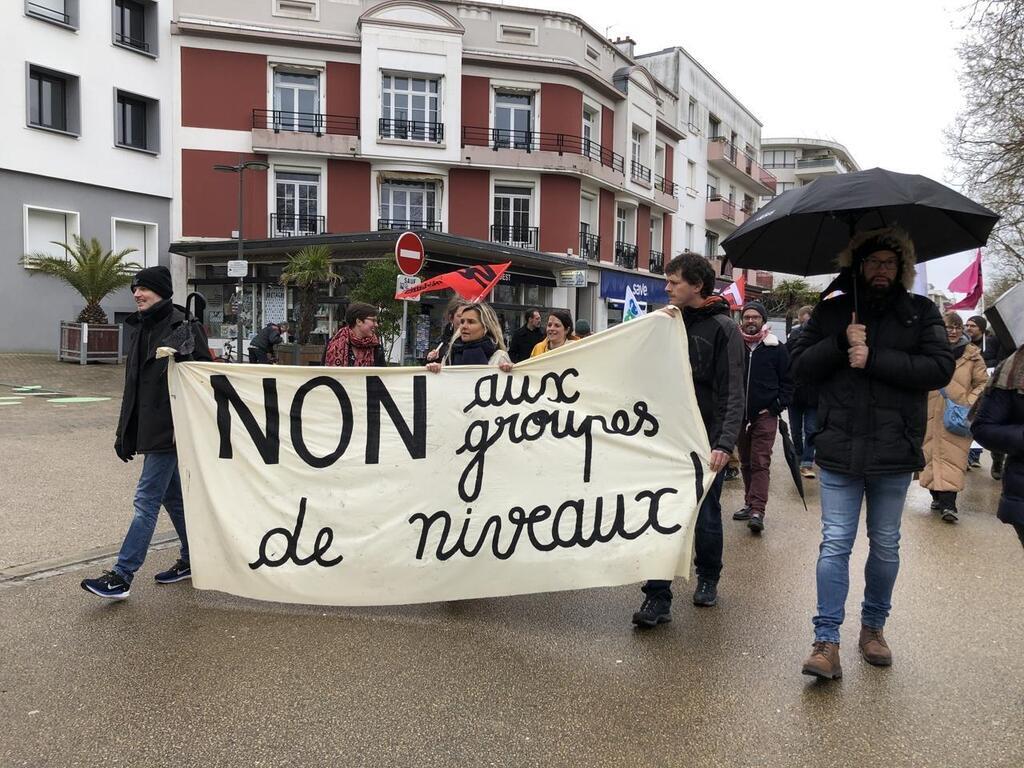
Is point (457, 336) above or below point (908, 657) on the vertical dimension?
above

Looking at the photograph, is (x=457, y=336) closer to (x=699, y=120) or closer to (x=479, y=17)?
(x=479, y=17)

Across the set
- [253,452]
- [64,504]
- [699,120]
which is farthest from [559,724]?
[699,120]

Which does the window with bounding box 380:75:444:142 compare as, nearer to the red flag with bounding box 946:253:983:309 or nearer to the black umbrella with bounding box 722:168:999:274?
the red flag with bounding box 946:253:983:309

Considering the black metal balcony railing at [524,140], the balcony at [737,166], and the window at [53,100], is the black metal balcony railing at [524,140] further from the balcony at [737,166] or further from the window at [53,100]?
the balcony at [737,166]

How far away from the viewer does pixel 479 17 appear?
1123 inches

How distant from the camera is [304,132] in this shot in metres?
27.1

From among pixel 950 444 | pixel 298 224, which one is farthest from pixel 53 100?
pixel 950 444

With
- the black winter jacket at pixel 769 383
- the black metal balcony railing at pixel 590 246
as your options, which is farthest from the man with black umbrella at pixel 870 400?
the black metal balcony railing at pixel 590 246

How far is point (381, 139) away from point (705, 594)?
83.1 ft

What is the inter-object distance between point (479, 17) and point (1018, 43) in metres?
18.5

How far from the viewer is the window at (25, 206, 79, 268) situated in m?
23.2

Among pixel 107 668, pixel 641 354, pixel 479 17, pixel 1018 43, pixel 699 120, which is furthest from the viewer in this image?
pixel 699 120

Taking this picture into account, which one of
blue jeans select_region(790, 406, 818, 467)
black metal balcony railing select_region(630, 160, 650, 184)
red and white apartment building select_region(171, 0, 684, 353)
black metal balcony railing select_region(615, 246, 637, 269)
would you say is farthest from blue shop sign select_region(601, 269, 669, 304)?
blue jeans select_region(790, 406, 818, 467)

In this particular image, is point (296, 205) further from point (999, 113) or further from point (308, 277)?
point (999, 113)
